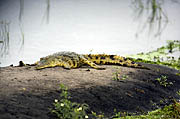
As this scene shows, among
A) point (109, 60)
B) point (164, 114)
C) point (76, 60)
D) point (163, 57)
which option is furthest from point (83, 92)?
point (163, 57)

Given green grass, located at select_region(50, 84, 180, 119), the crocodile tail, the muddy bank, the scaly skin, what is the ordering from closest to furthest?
green grass, located at select_region(50, 84, 180, 119) < the muddy bank < the scaly skin < the crocodile tail

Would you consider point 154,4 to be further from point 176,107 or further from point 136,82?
point 136,82

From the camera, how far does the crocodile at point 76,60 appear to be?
17.9 ft

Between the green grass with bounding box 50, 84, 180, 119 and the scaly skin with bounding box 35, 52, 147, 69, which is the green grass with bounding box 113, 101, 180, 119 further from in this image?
the scaly skin with bounding box 35, 52, 147, 69

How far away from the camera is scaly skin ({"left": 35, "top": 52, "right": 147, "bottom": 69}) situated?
5449mm

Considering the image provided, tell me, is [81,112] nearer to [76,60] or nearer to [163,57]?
[76,60]

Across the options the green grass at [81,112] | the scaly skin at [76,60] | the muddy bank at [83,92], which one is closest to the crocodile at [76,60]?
the scaly skin at [76,60]

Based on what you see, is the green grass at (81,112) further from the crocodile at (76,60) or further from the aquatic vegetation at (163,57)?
the aquatic vegetation at (163,57)

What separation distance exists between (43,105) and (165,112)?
2.10 m

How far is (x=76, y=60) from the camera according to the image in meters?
5.78

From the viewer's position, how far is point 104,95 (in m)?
3.99

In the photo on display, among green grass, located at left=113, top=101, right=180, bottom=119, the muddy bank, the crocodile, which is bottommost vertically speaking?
green grass, located at left=113, top=101, right=180, bottom=119

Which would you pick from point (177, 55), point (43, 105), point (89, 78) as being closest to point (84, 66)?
point (89, 78)

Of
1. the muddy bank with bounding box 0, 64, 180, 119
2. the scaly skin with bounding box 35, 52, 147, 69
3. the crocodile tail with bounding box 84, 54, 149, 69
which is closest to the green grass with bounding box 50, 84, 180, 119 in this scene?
the muddy bank with bounding box 0, 64, 180, 119
